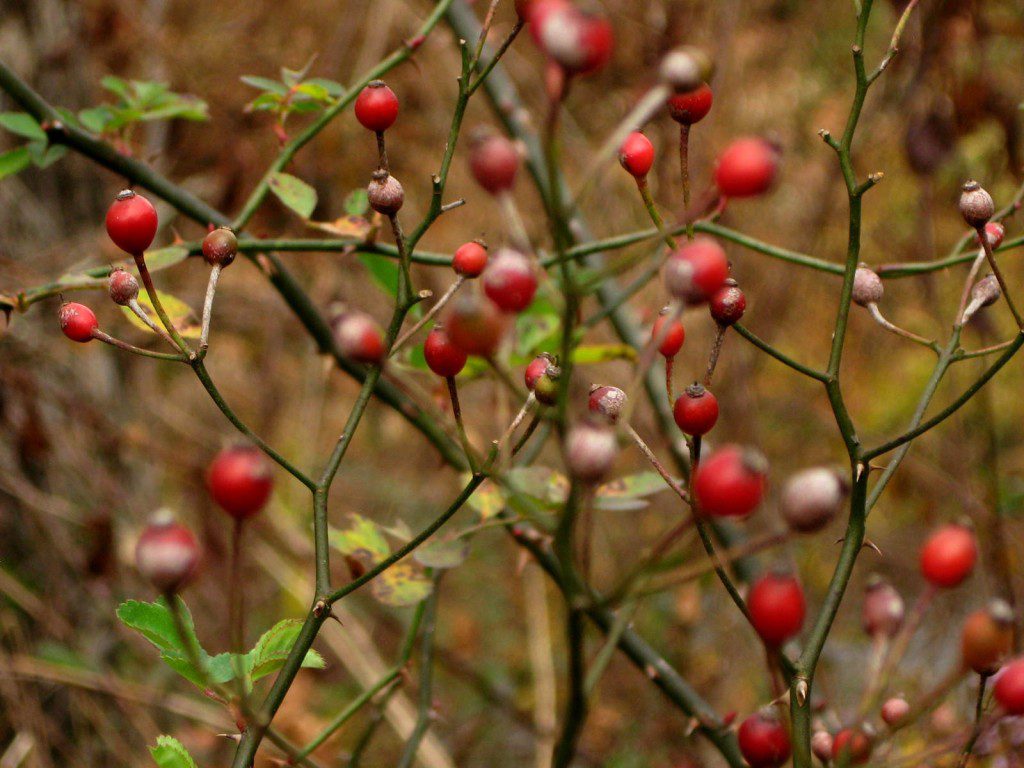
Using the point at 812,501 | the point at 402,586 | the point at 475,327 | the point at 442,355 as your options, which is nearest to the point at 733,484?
the point at 812,501

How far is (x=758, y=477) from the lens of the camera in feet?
1.48

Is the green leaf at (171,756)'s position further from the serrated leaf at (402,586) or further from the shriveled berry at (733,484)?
the shriveled berry at (733,484)

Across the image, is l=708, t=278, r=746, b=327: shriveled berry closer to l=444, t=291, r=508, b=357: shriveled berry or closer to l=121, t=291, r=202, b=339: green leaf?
l=444, t=291, r=508, b=357: shriveled berry

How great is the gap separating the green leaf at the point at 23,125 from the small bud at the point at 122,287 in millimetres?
455

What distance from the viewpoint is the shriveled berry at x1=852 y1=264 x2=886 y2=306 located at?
2.46ft

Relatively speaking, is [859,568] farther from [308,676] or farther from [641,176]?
[641,176]

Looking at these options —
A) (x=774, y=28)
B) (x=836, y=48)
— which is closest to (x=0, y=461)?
(x=774, y=28)

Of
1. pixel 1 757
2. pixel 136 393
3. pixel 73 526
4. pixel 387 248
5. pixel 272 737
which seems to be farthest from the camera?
pixel 136 393

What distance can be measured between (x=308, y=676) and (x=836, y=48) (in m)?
2.57

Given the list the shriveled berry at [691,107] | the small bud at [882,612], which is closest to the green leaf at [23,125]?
the shriveled berry at [691,107]

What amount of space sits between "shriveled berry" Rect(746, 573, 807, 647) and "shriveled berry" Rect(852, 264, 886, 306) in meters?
0.34

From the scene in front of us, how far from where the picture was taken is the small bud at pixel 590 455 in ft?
1.42

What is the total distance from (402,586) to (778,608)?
0.48 m

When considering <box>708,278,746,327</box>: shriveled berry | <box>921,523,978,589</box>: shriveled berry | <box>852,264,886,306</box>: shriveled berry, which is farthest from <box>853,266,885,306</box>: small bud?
<box>921,523,978,589</box>: shriveled berry
